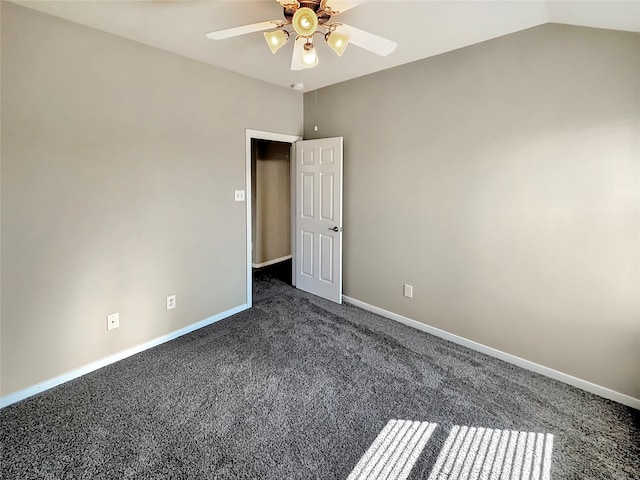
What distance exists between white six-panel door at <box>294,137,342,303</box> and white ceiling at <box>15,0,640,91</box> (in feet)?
3.71

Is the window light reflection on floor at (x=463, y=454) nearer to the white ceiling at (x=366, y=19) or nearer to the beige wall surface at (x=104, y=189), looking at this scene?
the beige wall surface at (x=104, y=189)

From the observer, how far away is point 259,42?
2.52m

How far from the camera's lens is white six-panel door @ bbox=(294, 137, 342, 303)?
3.64m

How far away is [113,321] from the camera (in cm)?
258

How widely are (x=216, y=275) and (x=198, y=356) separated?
0.88 m

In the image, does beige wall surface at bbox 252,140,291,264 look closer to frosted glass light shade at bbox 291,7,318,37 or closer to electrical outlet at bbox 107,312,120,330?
electrical outlet at bbox 107,312,120,330

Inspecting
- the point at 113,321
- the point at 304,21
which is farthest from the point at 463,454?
the point at 113,321

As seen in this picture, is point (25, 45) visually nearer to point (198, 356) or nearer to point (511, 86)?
point (198, 356)

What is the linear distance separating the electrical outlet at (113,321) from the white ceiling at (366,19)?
217 cm

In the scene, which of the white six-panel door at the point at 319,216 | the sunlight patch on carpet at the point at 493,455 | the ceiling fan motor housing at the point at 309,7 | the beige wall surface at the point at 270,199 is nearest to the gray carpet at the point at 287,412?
the sunlight patch on carpet at the point at 493,455

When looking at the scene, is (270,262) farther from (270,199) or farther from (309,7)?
(309,7)

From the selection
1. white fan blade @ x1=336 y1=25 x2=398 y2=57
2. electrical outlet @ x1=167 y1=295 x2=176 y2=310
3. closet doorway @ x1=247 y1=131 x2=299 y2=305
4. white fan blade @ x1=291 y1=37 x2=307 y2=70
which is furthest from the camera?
closet doorway @ x1=247 y1=131 x2=299 y2=305

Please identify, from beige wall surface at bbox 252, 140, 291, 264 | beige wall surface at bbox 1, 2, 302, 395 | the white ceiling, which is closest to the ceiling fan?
the white ceiling

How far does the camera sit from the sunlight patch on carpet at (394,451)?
1617 millimetres
